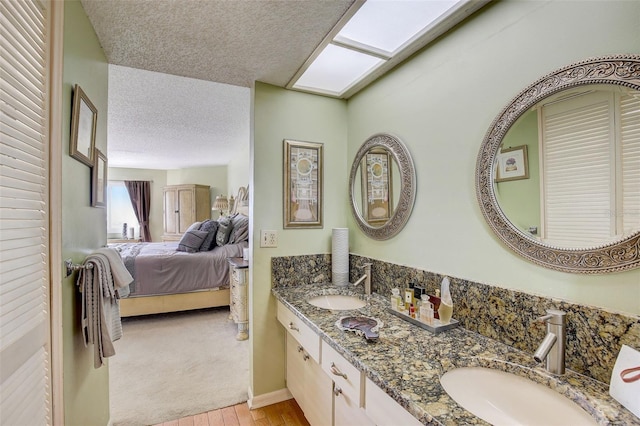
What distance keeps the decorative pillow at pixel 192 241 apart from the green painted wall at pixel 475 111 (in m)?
2.97

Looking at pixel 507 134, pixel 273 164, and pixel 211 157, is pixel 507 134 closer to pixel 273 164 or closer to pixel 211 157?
pixel 273 164

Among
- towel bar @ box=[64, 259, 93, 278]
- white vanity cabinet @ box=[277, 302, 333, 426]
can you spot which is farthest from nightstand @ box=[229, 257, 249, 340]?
towel bar @ box=[64, 259, 93, 278]

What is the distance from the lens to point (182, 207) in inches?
253

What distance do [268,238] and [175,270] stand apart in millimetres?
2217

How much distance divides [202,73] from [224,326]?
109 inches

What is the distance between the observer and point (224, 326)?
346cm

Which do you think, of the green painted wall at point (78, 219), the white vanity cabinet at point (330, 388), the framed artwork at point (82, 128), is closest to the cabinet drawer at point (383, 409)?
the white vanity cabinet at point (330, 388)

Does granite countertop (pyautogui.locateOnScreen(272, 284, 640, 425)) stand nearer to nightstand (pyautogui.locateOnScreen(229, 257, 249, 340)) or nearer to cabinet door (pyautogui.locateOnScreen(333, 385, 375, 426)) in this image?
cabinet door (pyautogui.locateOnScreen(333, 385, 375, 426))

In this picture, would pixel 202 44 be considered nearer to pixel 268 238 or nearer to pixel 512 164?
pixel 268 238

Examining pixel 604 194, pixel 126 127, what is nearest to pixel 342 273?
pixel 604 194

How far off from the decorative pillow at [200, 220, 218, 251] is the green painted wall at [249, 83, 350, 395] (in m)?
2.32

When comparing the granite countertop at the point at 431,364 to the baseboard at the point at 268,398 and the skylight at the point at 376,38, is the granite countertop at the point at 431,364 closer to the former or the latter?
the baseboard at the point at 268,398

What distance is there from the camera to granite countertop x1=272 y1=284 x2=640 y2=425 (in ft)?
2.50

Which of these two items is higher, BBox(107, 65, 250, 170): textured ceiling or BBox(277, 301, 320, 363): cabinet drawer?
BBox(107, 65, 250, 170): textured ceiling
